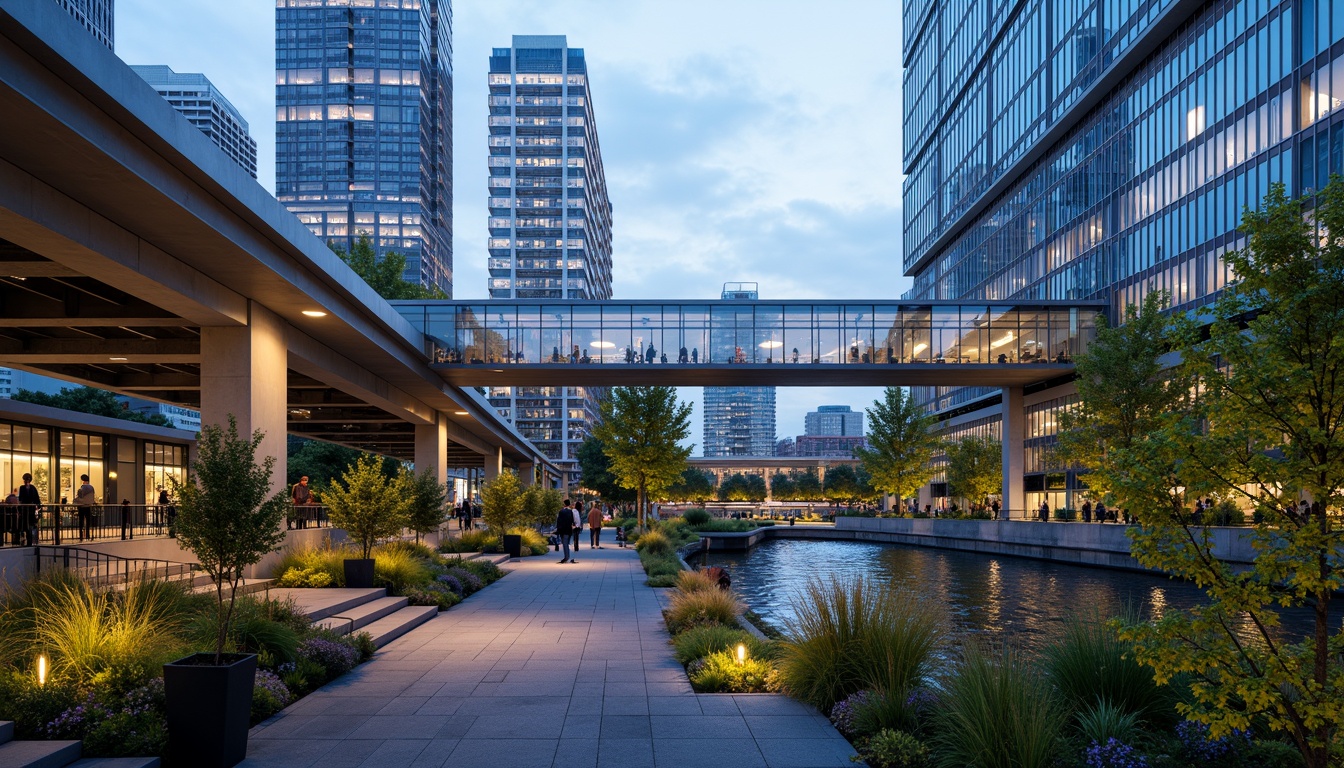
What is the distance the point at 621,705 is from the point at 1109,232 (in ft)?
173

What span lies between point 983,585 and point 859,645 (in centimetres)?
2108

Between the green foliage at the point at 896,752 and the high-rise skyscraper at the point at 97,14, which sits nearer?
the green foliage at the point at 896,752

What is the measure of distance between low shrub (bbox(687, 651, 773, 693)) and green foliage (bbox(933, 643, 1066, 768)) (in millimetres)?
2839

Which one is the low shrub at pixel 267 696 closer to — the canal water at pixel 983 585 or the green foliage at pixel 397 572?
the canal water at pixel 983 585

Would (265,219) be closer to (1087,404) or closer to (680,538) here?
(680,538)

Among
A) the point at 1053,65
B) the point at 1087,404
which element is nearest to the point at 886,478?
the point at 1087,404

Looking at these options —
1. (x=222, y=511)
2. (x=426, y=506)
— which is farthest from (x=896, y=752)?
(x=426, y=506)

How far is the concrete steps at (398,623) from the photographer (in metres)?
12.8

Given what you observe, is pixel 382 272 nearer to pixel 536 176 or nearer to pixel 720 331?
pixel 720 331

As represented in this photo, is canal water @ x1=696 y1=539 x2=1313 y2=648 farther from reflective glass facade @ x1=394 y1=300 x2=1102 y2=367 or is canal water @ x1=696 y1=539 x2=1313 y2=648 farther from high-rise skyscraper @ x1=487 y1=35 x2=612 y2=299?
high-rise skyscraper @ x1=487 y1=35 x2=612 y2=299

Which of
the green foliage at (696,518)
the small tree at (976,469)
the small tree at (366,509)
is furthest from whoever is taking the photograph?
the small tree at (976,469)

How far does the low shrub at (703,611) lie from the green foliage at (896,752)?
5.73 m

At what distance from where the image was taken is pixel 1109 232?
52656 millimetres

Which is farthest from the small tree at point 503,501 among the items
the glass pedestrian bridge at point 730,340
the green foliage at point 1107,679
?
the green foliage at point 1107,679
